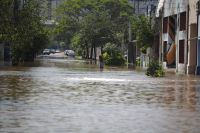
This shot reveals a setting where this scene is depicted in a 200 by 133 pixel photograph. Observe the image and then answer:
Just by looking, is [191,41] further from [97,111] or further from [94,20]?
[94,20]

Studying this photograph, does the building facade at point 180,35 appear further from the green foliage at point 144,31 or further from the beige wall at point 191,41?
the green foliage at point 144,31

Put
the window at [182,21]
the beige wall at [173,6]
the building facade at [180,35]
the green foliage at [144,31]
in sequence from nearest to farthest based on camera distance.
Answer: the building facade at [180,35], the beige wall at [173,6], the window at [182,21], the green foliage at [144,31]

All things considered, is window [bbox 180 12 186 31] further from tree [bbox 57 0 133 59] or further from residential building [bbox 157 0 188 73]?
tree [bbox 57 0 133 59]

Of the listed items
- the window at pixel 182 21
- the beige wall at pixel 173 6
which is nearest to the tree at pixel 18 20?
the beige wall at pixel 173 6

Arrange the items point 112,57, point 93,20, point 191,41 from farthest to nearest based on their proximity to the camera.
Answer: point 93,20, point 112,57, point 191,41

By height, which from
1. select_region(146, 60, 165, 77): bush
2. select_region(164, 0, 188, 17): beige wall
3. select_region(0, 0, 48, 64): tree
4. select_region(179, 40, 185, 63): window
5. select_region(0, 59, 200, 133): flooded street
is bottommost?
select_region(0, 59, 200, 133): flooded street

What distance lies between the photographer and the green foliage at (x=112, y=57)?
6906 centimetres

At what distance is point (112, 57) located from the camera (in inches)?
2741

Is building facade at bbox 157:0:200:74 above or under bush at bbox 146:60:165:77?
above

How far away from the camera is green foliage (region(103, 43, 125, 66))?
227 feet

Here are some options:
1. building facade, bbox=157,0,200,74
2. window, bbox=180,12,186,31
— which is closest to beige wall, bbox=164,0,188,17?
building facade, bbox=157,0,200,74

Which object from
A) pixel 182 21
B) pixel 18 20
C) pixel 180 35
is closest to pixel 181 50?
pixel 180 35

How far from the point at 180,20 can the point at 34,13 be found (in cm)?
1757

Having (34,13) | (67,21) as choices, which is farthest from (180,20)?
(67,21)
